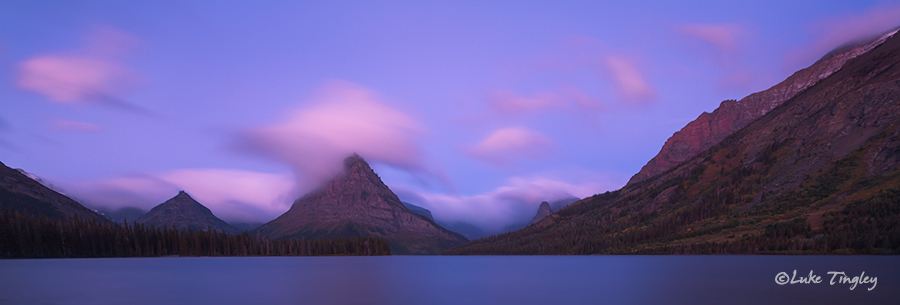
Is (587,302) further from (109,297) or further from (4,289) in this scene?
(4,289)

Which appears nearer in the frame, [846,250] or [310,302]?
[310,302]

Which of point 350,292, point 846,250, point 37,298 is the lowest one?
point 846,250

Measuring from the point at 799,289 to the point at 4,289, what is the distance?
4495 inches

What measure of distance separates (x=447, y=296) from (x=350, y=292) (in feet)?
51.6

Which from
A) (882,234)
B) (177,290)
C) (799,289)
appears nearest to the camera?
(799,289)

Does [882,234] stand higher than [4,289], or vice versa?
[4,289]

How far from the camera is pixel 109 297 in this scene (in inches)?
2522

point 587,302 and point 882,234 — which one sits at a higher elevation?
point 587,302

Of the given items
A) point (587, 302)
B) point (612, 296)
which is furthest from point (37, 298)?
point (612, 296)

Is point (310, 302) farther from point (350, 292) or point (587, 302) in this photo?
point (587, 302)

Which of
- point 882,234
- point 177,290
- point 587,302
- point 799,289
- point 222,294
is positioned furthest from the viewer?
point 882,234

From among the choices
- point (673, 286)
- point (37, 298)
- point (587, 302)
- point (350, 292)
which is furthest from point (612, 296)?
point (37, 298)

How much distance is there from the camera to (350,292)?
71312 mm

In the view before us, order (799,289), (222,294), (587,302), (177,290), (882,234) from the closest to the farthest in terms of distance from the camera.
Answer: (587,302), (799,289), (222,294), (177,290), (882,234)
